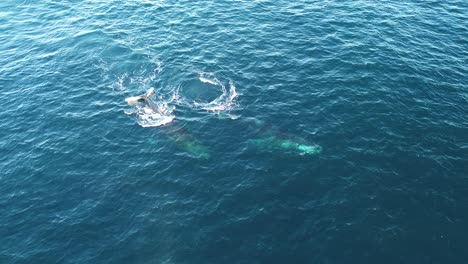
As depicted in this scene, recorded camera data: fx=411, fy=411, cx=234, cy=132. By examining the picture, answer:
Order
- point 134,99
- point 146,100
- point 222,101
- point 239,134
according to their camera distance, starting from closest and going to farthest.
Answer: point 239,134
point 146,100
point 134,99
point 222,101

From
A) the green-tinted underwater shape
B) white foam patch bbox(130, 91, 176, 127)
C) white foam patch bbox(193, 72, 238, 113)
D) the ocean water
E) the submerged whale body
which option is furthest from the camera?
white foam patch bbox(193, 72, 238, 113)

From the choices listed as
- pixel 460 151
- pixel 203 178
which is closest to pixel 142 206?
pixel 203 178

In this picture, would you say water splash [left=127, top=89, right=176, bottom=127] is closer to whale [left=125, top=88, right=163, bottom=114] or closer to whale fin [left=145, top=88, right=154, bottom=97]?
whale [left=125, top=88, right=163, bottom=114]

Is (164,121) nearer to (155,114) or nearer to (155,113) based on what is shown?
(155,114)

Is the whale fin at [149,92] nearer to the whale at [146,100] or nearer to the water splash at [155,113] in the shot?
the whale at [146,100]

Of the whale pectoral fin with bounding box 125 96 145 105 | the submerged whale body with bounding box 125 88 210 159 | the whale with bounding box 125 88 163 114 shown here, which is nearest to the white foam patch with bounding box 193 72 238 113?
the submerged whale body with bounding box 125 88 210 159

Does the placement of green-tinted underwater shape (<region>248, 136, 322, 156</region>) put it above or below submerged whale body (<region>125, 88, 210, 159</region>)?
below

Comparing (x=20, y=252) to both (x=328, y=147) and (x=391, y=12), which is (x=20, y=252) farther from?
(x=391, y=12)

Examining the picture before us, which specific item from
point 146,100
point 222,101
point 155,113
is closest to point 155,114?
point 155,113

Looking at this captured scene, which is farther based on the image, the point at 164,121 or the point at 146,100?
the point at 146,100
